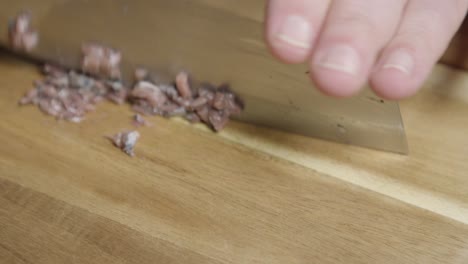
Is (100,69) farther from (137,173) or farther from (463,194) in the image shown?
(463,194)

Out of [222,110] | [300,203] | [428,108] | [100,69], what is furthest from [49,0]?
[428,108]

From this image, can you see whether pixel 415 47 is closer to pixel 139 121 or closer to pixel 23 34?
pixel 139 121

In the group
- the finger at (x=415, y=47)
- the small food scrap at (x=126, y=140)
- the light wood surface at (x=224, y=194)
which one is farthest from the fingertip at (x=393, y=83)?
the small food scrap at (x=126, y=140)

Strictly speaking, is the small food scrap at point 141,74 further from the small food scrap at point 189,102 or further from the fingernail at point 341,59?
the fingernail at point 341,59

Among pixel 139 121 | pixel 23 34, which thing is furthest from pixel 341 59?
pixel 23 34

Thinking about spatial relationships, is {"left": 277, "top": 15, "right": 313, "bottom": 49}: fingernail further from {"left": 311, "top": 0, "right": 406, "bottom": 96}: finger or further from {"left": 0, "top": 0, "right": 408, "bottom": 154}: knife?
{"left": 0, "top": 0, "right": 408, "bottom": 154}: knife

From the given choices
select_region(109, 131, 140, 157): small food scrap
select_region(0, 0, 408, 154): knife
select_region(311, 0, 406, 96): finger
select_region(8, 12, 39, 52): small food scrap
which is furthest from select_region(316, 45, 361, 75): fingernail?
select_region(8, 12, 39, 52): small food scrap
